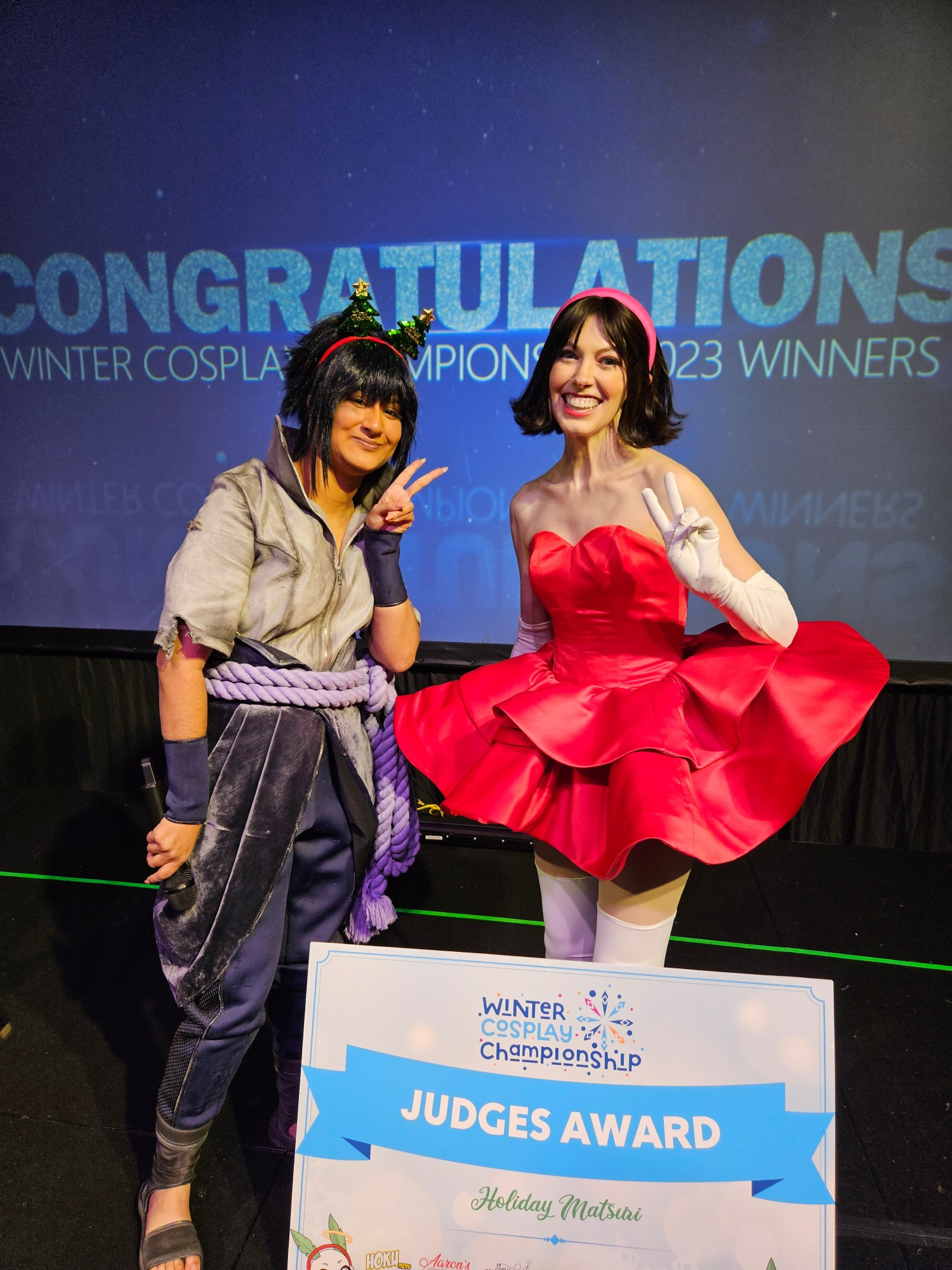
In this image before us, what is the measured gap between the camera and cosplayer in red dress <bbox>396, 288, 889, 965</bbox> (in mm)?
1119

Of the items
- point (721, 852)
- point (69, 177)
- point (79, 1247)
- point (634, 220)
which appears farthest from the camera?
point (69, 177)

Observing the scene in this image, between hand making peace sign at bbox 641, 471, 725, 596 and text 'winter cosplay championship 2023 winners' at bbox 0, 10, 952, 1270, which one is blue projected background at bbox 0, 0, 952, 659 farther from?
hand making peace sign at bbox 641, 471, 725, 596

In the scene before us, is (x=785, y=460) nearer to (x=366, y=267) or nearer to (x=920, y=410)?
(x=920, y=410)

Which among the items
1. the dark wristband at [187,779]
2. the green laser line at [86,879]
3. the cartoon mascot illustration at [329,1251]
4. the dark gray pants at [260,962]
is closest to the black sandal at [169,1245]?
the dark gray pants at [260,962]

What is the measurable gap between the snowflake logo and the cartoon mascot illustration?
1.29 ft

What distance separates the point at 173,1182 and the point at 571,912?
79cm

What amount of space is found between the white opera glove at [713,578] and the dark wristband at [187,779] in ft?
2.50

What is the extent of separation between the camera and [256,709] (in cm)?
125

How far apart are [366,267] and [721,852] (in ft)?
8.48

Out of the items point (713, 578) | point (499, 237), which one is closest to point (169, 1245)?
point (713, 578)

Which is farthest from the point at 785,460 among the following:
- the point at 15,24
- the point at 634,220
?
the point at 15,24

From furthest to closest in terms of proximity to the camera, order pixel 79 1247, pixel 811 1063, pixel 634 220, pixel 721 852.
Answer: pixel 634 220 → pixel 79 1247 → pixel 721 852 → pixel 811 1063

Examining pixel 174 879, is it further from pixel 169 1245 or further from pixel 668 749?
pixel 668 749

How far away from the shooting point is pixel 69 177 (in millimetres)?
3002
